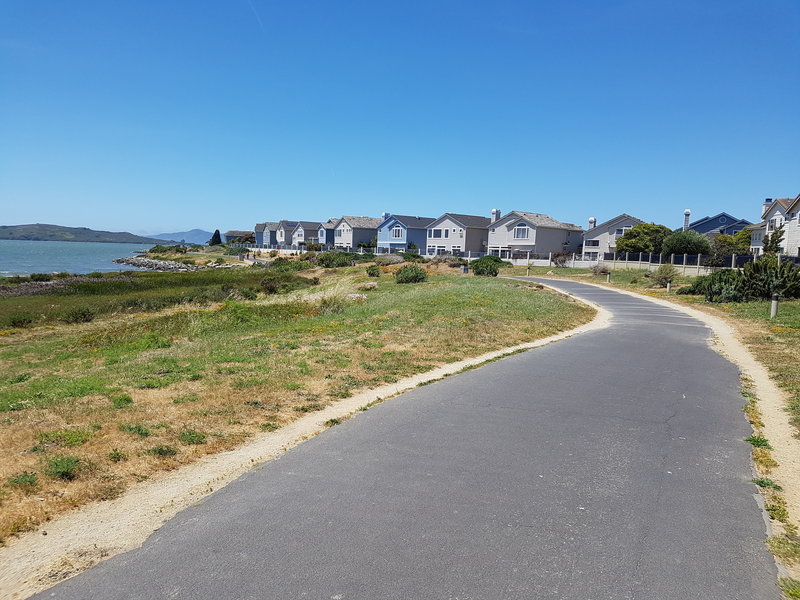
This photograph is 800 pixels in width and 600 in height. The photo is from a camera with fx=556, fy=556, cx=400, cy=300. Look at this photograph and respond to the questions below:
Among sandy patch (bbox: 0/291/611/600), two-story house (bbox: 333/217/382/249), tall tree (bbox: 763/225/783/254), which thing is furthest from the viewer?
two-story house (bbox: 333/217/382/249)

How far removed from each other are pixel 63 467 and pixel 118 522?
155 centimetres

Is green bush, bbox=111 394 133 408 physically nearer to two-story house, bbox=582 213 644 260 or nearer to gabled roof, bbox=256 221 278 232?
two-story house, bbox=582 213 644 260

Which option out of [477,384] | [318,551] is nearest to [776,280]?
[477,384]

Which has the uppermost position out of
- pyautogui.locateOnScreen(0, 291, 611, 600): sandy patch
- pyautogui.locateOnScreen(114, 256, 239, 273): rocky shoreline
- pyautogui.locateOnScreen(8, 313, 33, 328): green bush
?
pyautogui.locateOnScreen(0, 291, 611, 600): sandy patch

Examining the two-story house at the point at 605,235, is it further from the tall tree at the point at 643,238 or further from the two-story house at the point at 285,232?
the two-story house at the point at 285,232

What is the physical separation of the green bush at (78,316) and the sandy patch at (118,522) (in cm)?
2404

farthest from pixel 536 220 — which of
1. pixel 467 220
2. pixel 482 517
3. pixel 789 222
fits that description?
pixel 482 517

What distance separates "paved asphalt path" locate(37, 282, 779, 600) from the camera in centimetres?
437

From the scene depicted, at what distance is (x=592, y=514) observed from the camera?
219 inches

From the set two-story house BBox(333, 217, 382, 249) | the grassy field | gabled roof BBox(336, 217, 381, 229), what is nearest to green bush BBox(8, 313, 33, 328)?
the grassy field

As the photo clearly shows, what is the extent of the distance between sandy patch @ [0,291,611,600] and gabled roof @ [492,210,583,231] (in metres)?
72.1

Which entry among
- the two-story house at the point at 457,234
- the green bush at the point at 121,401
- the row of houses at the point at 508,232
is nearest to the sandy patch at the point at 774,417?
the green bush at the point at 121,401

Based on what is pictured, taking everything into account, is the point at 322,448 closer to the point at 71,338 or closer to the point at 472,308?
the point at 472,308

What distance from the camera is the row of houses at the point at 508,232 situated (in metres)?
74.2
